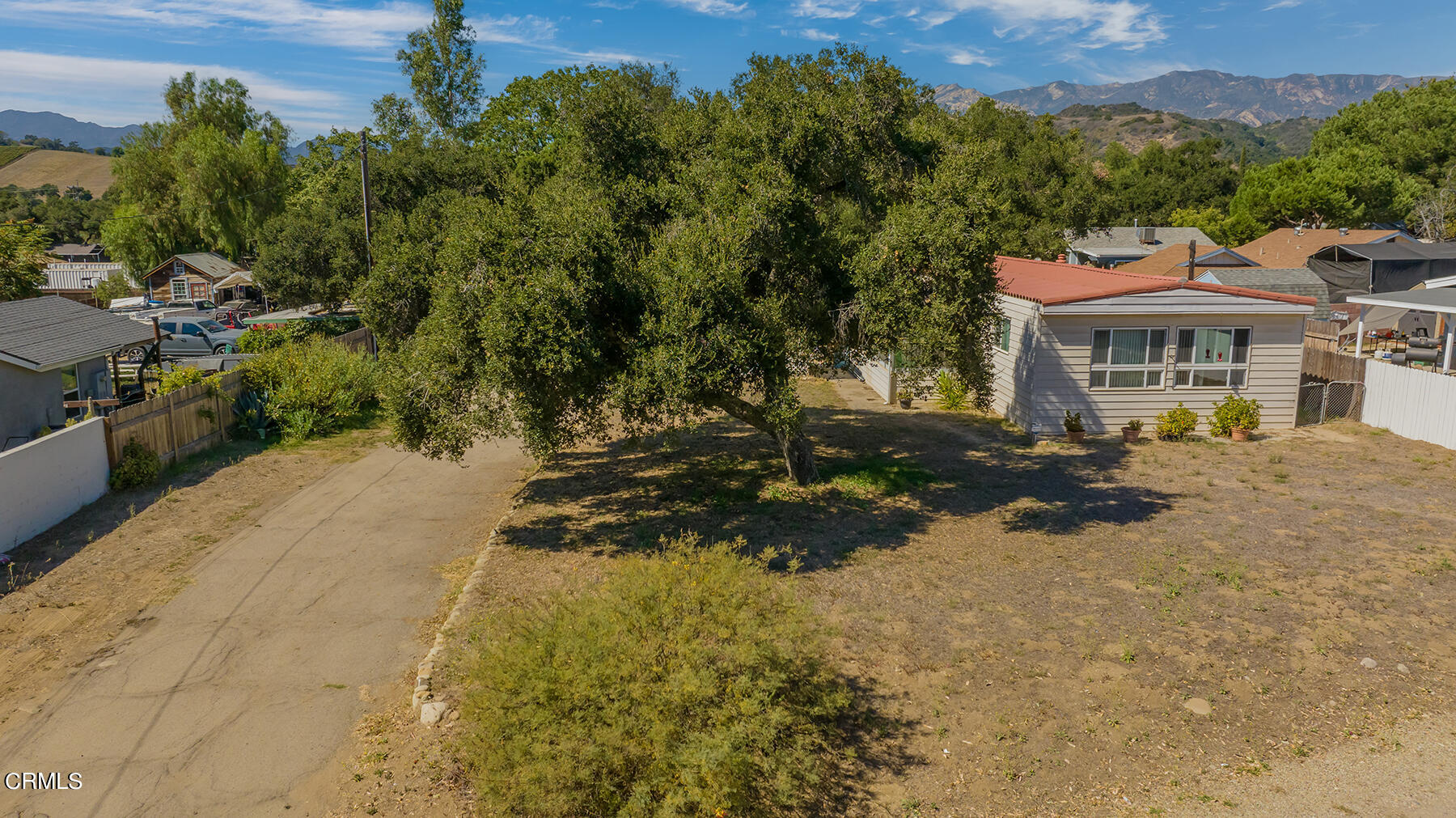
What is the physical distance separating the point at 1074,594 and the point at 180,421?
1605cm

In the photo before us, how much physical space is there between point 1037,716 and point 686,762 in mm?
3709

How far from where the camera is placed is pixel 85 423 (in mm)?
13461

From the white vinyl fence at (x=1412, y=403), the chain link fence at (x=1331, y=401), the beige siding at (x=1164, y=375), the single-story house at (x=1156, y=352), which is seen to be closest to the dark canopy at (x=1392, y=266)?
the chain link fence at (x=1331, y=401)

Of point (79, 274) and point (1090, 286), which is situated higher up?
point (1090, 286)

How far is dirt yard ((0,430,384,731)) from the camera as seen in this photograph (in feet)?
29.8

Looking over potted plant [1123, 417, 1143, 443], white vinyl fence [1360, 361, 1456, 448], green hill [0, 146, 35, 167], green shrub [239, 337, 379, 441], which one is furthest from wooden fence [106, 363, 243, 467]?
green hill [0, 146, 35, 167]

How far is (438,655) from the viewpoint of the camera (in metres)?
8.70

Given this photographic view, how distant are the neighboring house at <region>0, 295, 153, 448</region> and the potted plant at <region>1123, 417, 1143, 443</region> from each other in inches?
835

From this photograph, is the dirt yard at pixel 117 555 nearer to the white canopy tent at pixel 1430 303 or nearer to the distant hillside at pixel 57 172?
the white canopy tent at pixel 1430 303

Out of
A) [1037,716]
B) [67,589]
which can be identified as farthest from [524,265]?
[1037,716]

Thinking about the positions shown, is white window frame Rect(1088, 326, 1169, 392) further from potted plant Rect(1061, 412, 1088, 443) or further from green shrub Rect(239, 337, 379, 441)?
green shrub Rect(239, 337, 379, 441)

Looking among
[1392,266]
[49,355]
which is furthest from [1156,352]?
[1392,266]

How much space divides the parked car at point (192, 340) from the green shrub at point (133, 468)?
1449 cm

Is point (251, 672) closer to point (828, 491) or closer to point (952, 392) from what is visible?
point (828, 491)
